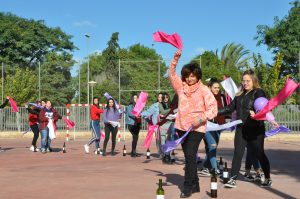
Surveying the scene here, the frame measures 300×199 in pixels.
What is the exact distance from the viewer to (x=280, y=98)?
7777mm

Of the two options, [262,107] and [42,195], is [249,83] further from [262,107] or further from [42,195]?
[42,195]

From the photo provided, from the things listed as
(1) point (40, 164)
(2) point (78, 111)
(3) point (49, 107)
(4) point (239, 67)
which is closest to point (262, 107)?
(1) point (40, 164)

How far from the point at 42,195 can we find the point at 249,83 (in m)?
3.94

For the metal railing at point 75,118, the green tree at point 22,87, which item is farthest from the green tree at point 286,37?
the green tree at point 22,87

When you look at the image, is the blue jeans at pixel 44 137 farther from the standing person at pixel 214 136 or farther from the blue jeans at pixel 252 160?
the blue jeans at pixel 252 160

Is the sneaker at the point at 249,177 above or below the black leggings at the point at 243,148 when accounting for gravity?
below

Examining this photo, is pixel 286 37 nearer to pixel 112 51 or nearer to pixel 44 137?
pixel 44 137

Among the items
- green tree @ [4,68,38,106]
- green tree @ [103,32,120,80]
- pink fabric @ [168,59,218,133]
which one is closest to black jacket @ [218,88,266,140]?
pink fabric @ [168,59,218,133]

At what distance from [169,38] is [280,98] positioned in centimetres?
201

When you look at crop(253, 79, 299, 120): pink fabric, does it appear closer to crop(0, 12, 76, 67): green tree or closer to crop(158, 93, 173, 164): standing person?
crop(158, 93, 173, 164): standing person

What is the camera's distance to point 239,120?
343 inches

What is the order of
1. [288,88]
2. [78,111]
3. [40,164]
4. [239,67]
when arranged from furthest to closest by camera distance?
[239,67] → [78,111] → [40,164] → [288,88]

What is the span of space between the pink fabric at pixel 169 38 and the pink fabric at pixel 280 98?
169cm

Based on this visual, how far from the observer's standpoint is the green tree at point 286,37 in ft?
133
